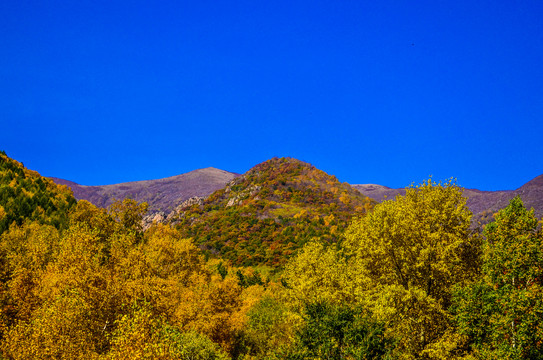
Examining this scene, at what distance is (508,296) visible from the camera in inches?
1134

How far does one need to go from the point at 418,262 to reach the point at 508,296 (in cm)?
769

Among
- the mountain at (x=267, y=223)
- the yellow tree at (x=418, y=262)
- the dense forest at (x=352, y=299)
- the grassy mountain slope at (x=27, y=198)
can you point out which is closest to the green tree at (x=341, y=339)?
the dense forest at (x=352, y=299)

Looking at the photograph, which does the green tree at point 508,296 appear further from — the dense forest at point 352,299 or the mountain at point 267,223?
the mountain at point 267,223

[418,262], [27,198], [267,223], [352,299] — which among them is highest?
[27,198]

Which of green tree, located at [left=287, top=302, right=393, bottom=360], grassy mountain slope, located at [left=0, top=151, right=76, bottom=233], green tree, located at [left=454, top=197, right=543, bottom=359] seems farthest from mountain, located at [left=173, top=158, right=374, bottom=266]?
green tree, located at [left=287, top=302, right=393, bottom=360]

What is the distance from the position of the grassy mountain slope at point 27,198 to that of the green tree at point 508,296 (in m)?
88.4

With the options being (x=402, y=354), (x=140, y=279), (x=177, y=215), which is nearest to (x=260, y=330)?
(x=140, y=279)

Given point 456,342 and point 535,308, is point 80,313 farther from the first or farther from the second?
point 535,308

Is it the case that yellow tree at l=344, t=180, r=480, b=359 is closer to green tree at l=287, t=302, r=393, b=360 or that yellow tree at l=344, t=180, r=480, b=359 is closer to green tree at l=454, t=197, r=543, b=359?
green tree at l=454, t=197, r=543, b=359

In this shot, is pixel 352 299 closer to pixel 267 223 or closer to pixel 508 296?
pixel 508 296

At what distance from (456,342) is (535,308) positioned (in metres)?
7.15

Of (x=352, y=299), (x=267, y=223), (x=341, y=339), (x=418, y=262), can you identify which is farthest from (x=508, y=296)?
(x=267, y=223)

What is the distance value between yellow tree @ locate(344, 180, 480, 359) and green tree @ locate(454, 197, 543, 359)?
2.25 metres

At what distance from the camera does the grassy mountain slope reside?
90.2 meters
